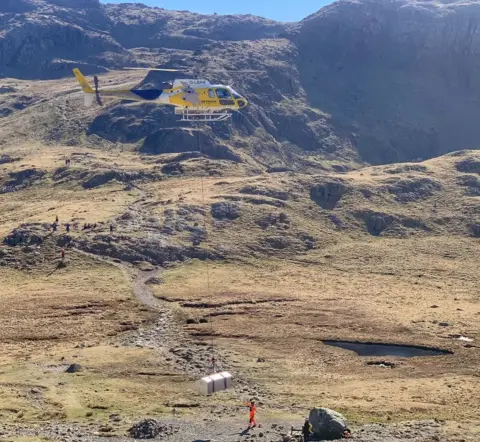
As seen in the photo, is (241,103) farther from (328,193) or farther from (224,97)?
(328,193)

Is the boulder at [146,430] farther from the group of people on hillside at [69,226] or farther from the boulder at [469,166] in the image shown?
the boulder at [469,166]

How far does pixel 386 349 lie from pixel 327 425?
80.5 ft

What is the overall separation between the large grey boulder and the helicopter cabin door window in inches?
1964

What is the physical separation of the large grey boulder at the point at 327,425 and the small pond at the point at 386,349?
21717 millimetres

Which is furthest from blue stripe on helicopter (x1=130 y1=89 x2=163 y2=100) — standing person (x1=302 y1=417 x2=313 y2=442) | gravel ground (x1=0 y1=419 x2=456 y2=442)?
standing person (x1=302 y1=417 x2=313 y2=442)

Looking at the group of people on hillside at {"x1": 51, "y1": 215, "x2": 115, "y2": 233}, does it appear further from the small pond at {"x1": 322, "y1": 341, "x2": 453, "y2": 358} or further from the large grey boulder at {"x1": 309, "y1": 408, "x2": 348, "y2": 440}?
the large grey boulder at {"x1": 309, "y1": 408, "x2": 348, "y2": 440}

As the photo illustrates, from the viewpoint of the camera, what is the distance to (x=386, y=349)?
60875mm

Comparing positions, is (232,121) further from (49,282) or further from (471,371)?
(471,371)

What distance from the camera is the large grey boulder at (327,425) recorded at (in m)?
37.8

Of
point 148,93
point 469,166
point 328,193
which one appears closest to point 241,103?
point 148,93

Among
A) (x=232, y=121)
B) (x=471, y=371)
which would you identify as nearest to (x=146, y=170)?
(x=232, y=121)

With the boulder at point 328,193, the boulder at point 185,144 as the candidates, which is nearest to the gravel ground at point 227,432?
the boulder at point 328,193

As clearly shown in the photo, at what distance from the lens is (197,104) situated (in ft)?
265

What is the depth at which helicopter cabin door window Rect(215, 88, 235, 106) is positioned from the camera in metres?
80.8
